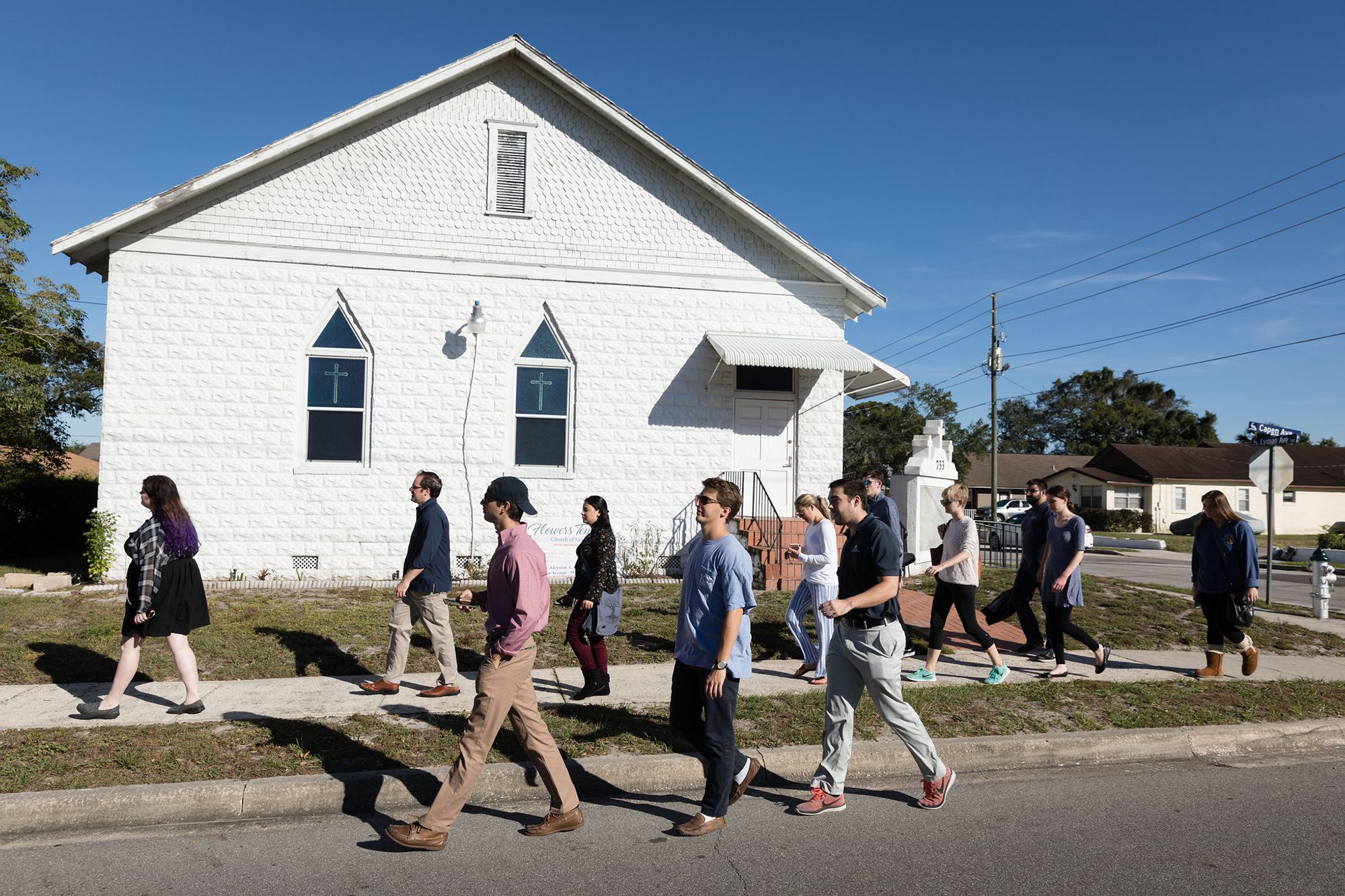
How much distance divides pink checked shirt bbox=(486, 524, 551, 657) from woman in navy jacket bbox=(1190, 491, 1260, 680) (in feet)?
20.6

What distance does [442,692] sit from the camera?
704cm

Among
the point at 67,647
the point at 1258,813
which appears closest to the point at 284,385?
the point at 67,647

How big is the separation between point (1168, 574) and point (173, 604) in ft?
72.8

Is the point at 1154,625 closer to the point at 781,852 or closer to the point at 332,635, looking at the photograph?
the point at 781,852

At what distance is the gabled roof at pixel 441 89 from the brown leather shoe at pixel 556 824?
10623 millimetres

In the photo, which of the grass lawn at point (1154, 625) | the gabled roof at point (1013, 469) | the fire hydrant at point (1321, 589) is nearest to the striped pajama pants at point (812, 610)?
the grass lawn at point (1154, 625)

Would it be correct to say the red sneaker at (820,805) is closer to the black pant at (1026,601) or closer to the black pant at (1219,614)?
the black pant at (1026,601)

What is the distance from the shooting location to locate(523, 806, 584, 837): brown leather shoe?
4730mm

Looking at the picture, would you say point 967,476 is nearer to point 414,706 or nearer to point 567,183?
point 567,183

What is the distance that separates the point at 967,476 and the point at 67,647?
2377 inches

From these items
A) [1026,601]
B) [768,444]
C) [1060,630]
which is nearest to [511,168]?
[768,444]

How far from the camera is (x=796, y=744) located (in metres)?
6.05

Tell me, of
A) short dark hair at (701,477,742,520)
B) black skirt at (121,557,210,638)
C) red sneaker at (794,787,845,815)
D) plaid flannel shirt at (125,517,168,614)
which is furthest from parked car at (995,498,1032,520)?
plaid flannel shirt at (125,517,168,614)

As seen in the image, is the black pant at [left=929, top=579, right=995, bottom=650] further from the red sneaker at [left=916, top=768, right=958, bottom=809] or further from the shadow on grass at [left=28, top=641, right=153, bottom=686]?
the shadow on grass at [left=28, top=641, right=153, bottom=686]
